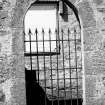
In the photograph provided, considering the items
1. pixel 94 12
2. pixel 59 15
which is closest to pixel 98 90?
pixel 94 12

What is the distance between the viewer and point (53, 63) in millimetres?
10945

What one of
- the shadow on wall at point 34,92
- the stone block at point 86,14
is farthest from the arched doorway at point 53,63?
the stone block at point 86,14

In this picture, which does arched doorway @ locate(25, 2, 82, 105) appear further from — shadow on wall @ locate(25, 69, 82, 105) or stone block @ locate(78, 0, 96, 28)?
stone block @ locate(78, 0, 96, 28)

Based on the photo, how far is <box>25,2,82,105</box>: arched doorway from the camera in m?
10.3

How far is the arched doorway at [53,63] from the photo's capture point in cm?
1028

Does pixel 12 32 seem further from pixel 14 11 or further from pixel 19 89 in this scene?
pixel 19 89

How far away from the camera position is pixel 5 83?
19.8 ft

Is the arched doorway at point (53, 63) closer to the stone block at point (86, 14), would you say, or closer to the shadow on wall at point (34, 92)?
the shadow on wall at point (34, 92)

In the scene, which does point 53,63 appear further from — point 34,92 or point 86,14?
point 86,14

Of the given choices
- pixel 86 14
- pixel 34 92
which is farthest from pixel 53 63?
pixel 86 14

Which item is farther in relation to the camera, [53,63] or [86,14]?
[53,63]

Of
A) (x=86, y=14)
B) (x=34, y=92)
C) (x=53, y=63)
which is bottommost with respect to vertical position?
(x=34, y=92)

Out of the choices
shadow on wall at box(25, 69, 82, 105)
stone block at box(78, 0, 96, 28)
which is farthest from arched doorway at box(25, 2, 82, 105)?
stone block at box(78, 0, 96, 28)

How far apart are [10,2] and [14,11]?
19 centimetres
